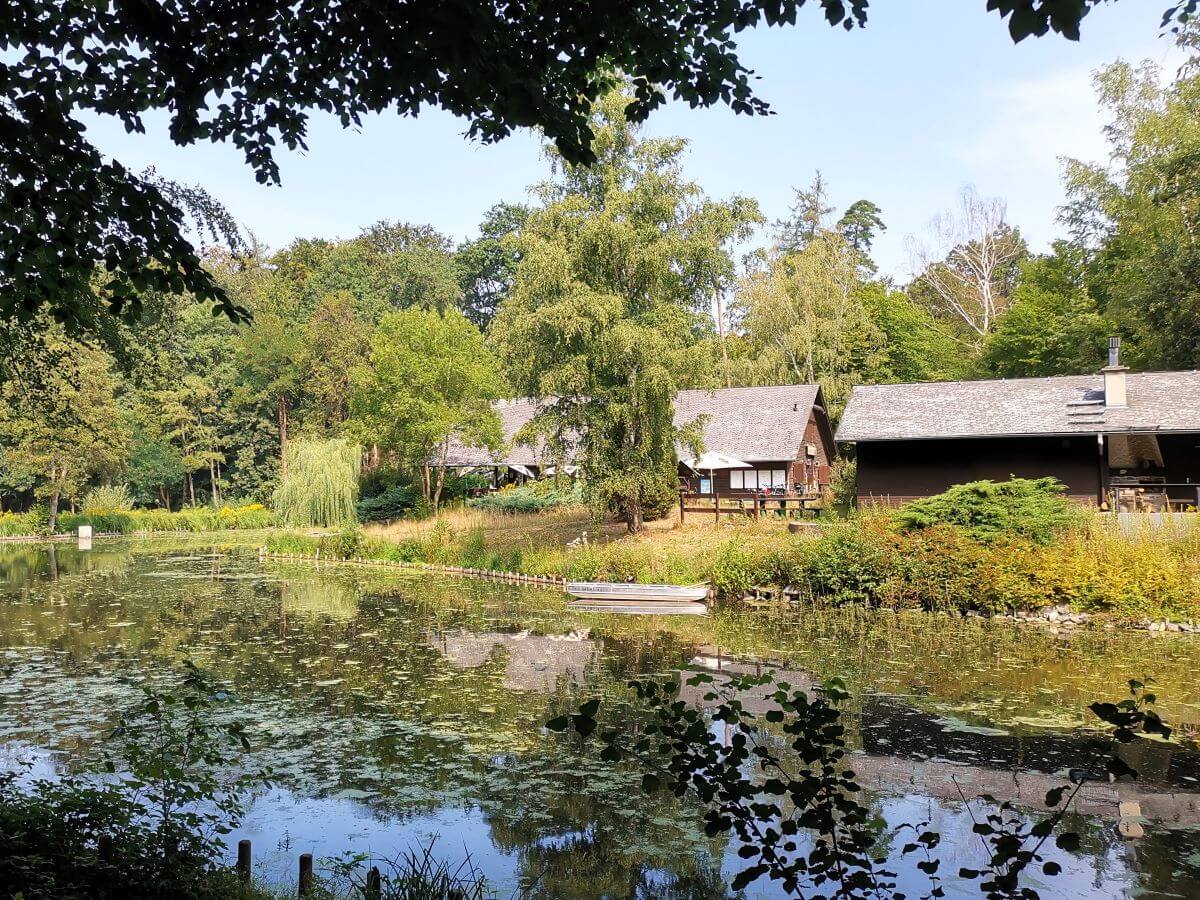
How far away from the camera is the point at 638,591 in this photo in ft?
66.7

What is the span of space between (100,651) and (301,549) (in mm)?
17758

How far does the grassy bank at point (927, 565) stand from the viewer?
16.8m

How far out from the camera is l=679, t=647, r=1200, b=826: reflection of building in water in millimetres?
7812

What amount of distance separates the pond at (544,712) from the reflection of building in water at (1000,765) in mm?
34

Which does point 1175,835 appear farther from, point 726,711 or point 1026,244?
point 1026,244

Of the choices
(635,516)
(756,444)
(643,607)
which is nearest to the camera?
(643,607)

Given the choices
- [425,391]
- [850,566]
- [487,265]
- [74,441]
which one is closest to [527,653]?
[850,566]

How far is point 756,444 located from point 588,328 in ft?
43.2

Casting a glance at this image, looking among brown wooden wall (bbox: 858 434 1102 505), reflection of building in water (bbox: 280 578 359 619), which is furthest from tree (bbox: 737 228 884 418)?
reflection of building in water (bbox: 280 578 359 619)

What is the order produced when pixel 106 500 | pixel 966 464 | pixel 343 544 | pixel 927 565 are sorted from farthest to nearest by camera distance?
1. pixel 106 500
2. pixel 343 544
3. pixel 966 464
4. pixel 927 565

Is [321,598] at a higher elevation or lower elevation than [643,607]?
higher

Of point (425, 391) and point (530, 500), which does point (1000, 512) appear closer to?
point (530, 500)

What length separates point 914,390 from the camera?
28.0 meters

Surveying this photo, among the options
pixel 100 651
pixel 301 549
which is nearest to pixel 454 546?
pixel 301 549
